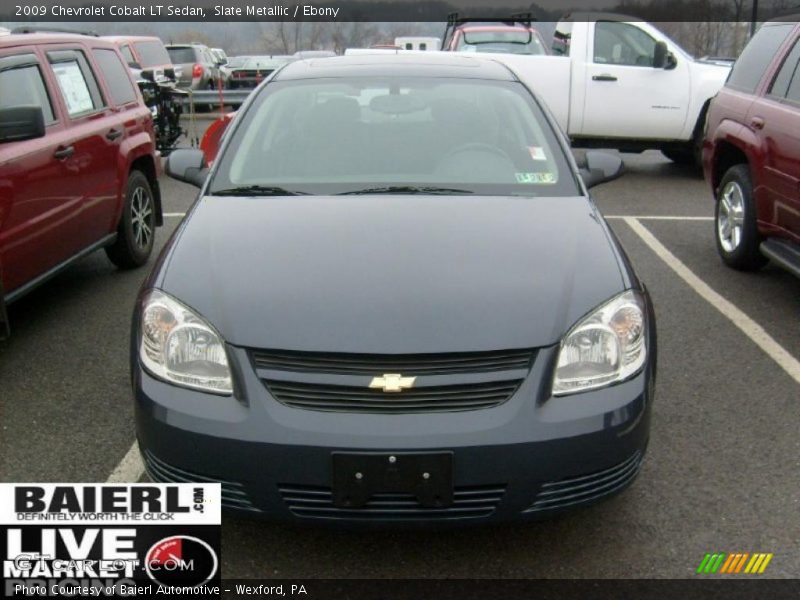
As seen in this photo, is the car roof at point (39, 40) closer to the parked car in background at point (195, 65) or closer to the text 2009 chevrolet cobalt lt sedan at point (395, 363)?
the text 2009 chevrolet cobalt lt sedan at point (395, 363)

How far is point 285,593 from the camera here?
9.07ft

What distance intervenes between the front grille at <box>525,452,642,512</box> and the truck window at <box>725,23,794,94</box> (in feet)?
14.4

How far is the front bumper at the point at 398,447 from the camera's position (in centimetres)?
256

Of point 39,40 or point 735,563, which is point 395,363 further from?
point 39,40

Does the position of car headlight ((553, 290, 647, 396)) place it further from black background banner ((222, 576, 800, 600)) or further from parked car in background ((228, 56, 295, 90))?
parked car in background ((228, 56, 295, 90))

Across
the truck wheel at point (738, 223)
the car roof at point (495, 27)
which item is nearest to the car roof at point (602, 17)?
the car roof at point (495, 27)

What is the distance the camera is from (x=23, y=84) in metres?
5.12

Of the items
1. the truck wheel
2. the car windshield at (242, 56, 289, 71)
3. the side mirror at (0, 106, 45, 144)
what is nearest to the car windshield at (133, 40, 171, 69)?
the car windshield at (242, 56, 289, 71)

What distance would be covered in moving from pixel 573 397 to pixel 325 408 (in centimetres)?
75

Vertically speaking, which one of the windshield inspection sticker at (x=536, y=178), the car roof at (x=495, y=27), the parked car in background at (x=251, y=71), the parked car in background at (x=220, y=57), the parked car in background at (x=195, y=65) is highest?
the windshield inspection sticker at (x=536, y=178)

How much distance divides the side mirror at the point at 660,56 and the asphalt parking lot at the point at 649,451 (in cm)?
497

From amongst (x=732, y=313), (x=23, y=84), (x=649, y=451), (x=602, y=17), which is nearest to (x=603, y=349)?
(x=649, y=451)

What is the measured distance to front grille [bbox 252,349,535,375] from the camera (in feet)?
8.66

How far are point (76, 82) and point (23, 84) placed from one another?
2.35 feet
